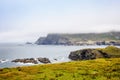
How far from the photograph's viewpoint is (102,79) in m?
32.5

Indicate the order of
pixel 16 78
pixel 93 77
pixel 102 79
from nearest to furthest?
pixel 102 79 → pixel 93 77 → pixel 16 78

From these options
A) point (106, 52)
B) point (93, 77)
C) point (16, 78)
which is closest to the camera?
point (93, 77)

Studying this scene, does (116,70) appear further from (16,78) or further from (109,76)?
(16,78)

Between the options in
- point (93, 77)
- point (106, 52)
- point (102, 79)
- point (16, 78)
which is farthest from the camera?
point (106, 52)

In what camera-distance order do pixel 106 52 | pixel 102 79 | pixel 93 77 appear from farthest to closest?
1. pixel 106 52
2. pixel 93 77
3. pixel 102 79

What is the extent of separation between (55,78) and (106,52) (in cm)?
16053

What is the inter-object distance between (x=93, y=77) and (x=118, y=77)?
345 cm

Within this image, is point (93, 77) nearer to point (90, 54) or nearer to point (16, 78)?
point (16, 78)

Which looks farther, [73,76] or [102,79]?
[73,76]

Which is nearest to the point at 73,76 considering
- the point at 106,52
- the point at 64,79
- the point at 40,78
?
the point at 64,79

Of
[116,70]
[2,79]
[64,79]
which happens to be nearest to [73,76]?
[64,79]

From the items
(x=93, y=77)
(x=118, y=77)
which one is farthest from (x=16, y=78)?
(x=118, y=77)

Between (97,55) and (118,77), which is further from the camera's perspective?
(97,55)

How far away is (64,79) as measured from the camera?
113 ft
